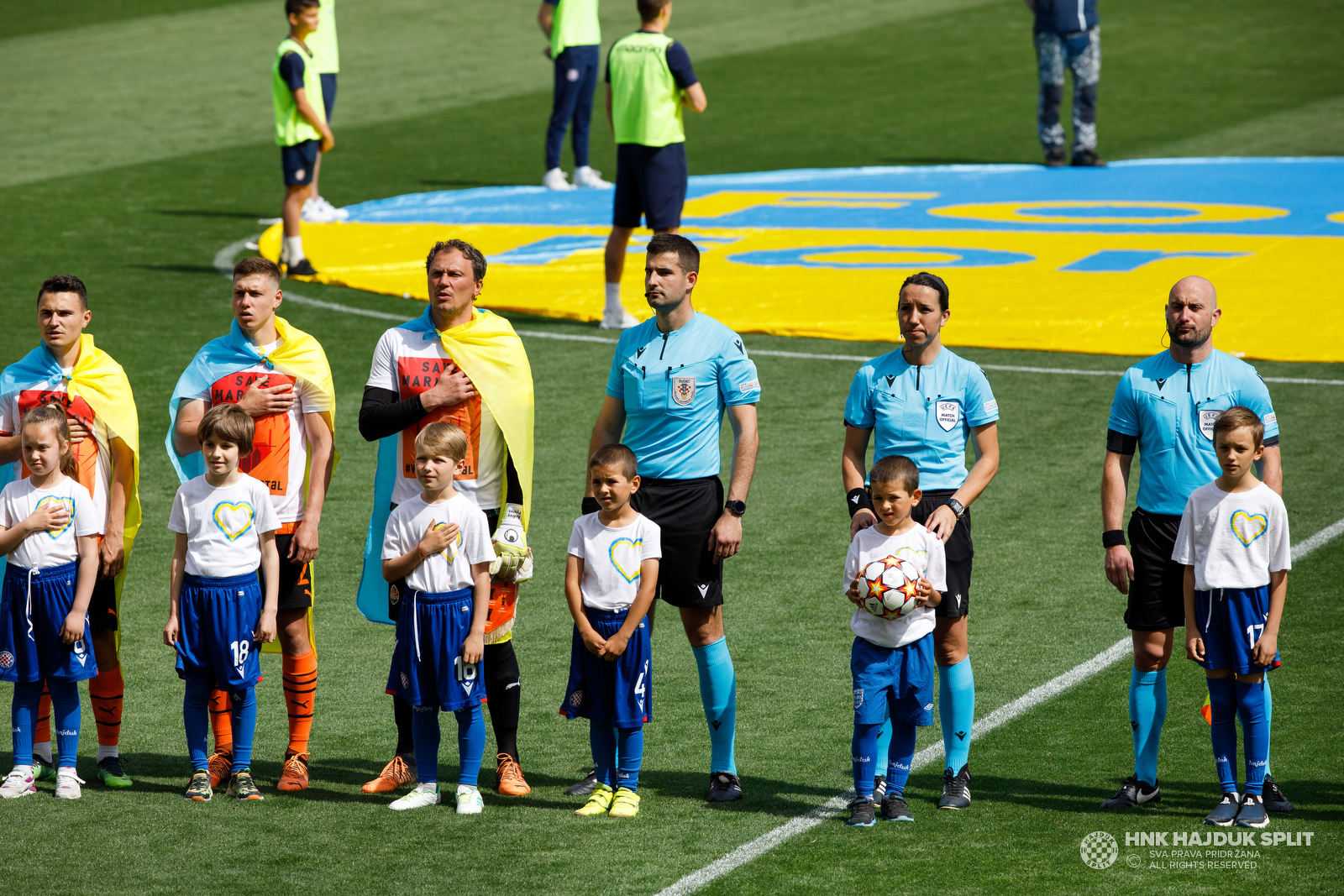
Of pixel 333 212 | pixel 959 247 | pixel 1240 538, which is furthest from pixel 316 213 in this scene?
pixel 1240 538

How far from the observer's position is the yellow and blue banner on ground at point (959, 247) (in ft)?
44.9

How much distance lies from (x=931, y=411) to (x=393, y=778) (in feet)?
7.97

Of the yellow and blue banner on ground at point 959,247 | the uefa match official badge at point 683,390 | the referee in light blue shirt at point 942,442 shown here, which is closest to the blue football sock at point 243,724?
the uefa match official badge at point 683,390

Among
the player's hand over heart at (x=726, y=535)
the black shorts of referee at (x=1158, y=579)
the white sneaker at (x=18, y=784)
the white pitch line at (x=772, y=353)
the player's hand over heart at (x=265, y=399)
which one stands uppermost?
the white pitch line at (x=772, y=353)

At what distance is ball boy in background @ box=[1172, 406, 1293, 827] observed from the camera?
6062mm

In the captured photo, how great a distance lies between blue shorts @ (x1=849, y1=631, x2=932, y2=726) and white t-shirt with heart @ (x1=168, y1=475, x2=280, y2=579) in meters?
2.23

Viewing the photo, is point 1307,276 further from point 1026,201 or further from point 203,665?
point 203,665

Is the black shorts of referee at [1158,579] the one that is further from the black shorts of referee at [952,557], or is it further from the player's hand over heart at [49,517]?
the player's hand over heart at [49,517]

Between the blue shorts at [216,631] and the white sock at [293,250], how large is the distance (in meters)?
9.58

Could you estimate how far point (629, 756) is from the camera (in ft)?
21.0

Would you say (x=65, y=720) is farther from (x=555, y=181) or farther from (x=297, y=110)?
(x=555, y=181)

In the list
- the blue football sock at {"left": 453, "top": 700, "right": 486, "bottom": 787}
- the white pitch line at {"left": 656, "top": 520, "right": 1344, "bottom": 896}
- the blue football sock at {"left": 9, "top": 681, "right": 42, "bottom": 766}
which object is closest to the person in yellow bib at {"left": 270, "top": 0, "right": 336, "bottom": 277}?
the blue football sock at {"left": 9, "top": 681, "right": 42, "bottom": 766}

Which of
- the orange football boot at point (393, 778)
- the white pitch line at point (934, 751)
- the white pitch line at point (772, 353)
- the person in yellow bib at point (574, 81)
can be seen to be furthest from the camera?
the person in yellow bib at point (574, 81)

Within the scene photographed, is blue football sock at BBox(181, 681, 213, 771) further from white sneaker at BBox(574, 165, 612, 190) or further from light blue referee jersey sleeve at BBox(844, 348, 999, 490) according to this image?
white sneaker at BBox(574, 165, 612, 190)
